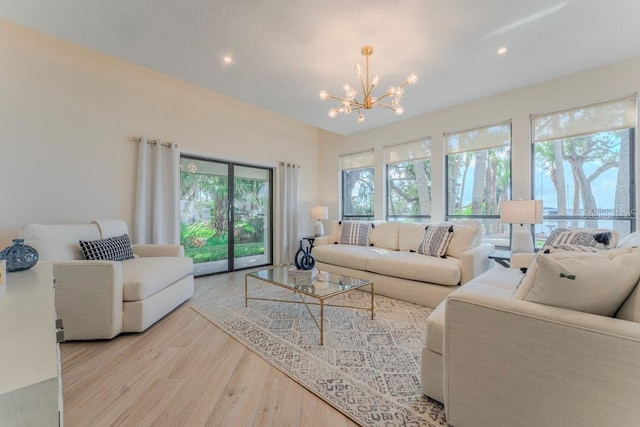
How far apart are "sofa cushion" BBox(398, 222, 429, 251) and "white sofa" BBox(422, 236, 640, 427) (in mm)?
2508

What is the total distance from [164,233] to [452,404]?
381cm

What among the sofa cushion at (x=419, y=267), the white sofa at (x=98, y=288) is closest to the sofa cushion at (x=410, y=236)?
the sofa cushion at (x=419, y=267)

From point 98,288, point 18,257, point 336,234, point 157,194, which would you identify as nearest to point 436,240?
point 336,234

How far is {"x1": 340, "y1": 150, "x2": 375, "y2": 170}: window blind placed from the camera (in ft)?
17.0

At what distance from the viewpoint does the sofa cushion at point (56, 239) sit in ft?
7.46

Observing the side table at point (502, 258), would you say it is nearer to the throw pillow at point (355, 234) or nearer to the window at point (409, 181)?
the window at point (409, 181)

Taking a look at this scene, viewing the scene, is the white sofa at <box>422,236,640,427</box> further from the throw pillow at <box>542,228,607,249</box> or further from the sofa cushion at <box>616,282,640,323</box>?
the throw pillow at <box>542,228,607,249</box>

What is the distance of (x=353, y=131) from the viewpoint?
5.17 metres

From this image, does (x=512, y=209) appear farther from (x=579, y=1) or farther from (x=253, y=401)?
(x=253, y=401)

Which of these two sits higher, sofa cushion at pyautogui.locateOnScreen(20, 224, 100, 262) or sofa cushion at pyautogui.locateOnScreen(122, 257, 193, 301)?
sofa cushion at pyautogui.locateOnScreen(20, 224, 100, 262)

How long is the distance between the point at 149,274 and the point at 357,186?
400cm

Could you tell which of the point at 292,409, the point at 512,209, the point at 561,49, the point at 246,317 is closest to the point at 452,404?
the point at 292,409

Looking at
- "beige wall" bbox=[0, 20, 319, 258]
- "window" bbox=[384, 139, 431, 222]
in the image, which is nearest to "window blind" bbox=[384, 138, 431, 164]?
"window" bbox=[384, 139, 431, 222]

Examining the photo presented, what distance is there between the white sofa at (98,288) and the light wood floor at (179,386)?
145mm
